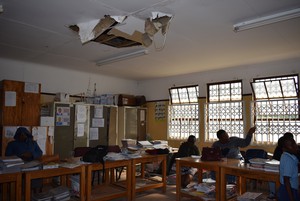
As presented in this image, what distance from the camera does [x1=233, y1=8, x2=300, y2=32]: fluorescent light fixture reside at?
3315 mm

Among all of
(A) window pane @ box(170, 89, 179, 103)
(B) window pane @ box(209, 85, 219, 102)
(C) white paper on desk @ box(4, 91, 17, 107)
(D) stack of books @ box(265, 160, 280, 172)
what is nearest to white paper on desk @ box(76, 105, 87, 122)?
(C) white paper on desk @ box(4, 91, 17, 107)

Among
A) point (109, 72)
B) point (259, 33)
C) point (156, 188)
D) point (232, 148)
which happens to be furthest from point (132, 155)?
point (109, 72)

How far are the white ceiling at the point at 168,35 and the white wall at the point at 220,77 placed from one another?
27 cm

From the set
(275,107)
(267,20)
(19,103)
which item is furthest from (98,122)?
(267,20)

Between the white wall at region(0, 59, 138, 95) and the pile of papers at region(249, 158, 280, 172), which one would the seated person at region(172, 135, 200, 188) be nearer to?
the pile of papers at region(249, 158, 280, 172)

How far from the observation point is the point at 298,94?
19.1 feet

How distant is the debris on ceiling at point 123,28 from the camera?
3502 millimetres

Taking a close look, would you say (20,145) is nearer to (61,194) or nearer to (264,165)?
(61,194)

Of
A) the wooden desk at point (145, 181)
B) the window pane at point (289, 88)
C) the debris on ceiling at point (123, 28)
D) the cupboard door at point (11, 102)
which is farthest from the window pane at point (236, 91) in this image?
the cupboard door at point (11, 102)

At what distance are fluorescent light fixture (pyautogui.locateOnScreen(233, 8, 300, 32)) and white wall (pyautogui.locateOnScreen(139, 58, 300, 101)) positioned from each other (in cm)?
290

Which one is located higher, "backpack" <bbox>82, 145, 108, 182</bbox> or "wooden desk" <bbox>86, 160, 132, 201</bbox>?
"backpack" <bbox>82, 145, 108, 182</bbox>

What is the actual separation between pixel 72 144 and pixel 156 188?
243 cm

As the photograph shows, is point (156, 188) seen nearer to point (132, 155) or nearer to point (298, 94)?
point (132, 155)

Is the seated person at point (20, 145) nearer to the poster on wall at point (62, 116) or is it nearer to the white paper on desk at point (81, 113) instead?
the poster on wall at point (62, 116)
